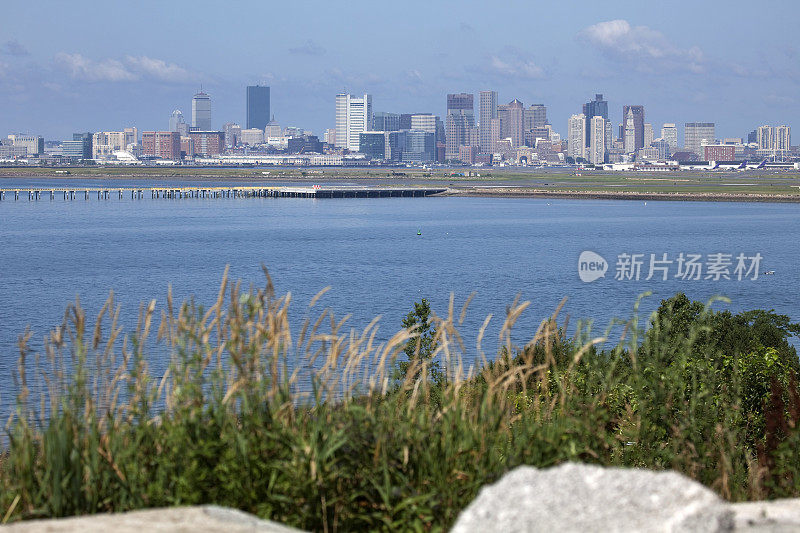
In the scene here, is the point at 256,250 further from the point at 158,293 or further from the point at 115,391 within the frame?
the point at 115,391

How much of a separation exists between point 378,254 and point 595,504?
257 ft

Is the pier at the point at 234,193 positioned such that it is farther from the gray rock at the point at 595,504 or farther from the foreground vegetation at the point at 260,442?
the gray rock at the point at 595,504

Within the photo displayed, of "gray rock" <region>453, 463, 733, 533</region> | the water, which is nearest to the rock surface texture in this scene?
"gray rock" <region>453, 463, 733, 533</region>

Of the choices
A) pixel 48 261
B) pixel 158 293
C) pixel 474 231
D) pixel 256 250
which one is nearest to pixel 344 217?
pixel 474 231

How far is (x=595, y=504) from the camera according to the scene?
196 inches

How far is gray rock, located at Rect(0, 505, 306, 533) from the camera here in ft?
16.1

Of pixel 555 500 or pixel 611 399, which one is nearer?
pixel 555 500

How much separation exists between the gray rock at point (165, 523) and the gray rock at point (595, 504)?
105 centimetres

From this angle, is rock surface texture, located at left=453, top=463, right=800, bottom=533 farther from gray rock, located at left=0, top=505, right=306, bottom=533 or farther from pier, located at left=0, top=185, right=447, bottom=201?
Result: pier, located at left=0, top=185, right=447, bottom=201

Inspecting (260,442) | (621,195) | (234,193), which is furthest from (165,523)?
(234,193)

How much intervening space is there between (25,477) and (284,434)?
1.51 m

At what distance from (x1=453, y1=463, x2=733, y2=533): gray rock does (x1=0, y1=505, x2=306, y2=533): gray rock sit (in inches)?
41.3

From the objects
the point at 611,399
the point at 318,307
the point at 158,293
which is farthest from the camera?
the point at 158,293

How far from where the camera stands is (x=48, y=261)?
75562mm
